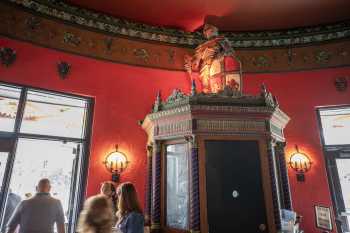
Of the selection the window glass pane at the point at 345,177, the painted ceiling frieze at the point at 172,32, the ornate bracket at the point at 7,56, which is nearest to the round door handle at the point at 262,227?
the window glass pane at the point at 345,177

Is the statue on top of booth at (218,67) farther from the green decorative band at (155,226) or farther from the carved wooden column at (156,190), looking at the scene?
the green decorative band at (155,226)

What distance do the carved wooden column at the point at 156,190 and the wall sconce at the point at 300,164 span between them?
2.58 m

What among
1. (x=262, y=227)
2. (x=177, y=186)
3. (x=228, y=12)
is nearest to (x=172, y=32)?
(x=228, y=12)

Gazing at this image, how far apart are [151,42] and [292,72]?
2947 millimetres

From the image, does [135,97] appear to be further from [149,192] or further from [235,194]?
[235,194]

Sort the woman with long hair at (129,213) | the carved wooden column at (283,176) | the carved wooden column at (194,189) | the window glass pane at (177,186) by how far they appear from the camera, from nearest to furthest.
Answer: the woman with long hair at (129,213)
the carved wooden column at (194,189)
the window glass pane at (177,186)
the carved wooden column at (283,176)

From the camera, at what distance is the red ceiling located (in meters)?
5.16

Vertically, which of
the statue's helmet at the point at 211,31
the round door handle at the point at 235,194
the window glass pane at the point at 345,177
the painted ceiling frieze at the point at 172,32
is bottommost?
the round door handle at the point at 235,194

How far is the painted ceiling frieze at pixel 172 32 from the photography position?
16.3 feet

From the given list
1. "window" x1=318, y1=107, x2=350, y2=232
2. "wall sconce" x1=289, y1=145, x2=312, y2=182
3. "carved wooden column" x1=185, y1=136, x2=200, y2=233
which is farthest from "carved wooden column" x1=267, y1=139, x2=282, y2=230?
"window" x1=318, y1=107, x2=350, y2=232

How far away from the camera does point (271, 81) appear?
550 cm

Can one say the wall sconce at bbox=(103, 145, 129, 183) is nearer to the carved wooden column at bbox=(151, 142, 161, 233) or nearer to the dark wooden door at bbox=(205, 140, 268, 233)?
the carved wooden column at bbox=(151, 142, 161, 233)

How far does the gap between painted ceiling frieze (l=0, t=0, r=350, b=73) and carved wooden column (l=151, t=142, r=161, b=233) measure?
2.24 metres

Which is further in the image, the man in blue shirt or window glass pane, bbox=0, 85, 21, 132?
window glass pane, bbox=0, 85, 21, 132
